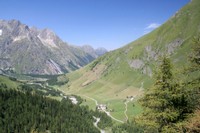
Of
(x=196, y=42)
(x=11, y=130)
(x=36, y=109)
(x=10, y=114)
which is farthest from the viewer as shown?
(x=36, y=109)

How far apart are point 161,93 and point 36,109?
172m

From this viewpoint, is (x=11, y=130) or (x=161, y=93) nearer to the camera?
(x=161, y=93)

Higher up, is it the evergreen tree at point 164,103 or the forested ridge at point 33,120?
the evergreen tree at point 164,103

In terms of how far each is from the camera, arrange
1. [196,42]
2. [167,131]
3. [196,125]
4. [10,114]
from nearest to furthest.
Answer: [196,125], [167,131], [196,42], [10,114]

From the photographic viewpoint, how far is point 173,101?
3062 centimetres

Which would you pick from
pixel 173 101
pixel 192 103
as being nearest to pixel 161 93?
pixel 173 101

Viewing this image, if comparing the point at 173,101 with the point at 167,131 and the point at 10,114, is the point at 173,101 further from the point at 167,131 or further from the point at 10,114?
the point at 10,114

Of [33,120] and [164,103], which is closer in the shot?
[164,103]

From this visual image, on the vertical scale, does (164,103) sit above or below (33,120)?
above

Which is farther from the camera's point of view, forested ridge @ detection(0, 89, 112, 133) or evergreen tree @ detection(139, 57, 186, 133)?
forested ridge @ detection(0, 89, 112, 133)

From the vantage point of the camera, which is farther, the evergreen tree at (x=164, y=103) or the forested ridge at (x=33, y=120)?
the forested ridge at (x=33, y=120)

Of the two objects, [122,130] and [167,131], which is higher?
[167,131]

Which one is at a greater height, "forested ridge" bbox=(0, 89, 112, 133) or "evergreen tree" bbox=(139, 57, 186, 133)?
"evergreen tree" bbox=(139, 57, 186, 133)

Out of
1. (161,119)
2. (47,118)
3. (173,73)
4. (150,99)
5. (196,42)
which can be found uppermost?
(196,42)
